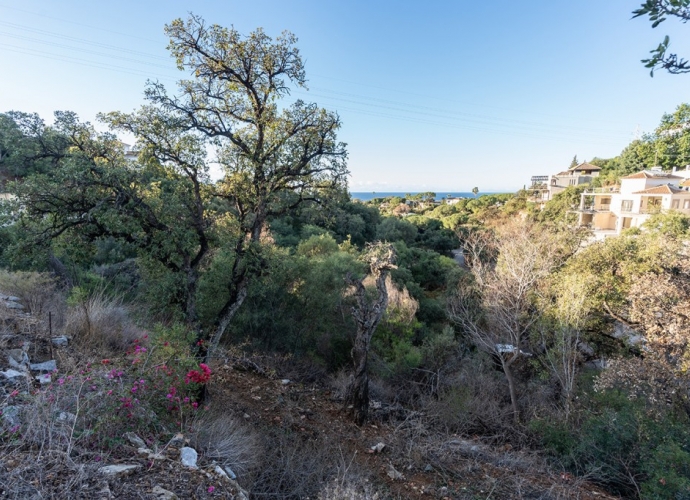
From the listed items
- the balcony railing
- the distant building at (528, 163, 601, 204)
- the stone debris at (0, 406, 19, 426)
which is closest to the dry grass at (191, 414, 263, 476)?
the stone debris at (0, 406, 19, 426)

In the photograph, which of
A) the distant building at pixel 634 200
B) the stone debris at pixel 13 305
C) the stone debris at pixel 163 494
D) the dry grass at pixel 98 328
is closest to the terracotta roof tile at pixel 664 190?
the distant building at pixel 634 200

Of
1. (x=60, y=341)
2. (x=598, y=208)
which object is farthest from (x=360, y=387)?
(x=598, y=208)

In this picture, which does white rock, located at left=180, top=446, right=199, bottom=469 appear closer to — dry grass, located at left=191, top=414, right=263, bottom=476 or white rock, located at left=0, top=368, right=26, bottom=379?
dry grass, located at left=191, top=414, right=263, bottom=476

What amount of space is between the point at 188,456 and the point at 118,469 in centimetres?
55

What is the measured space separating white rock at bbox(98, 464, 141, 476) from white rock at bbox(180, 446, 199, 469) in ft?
1.20

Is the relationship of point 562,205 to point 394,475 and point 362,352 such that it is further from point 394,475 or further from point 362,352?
point 394,475

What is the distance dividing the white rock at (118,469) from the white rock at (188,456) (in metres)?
0.37

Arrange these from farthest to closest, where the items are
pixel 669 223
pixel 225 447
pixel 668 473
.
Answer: pixel 669 223 < pixel 668 473 < pixel 225 447

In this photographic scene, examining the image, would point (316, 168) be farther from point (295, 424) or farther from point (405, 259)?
point (405, 259)

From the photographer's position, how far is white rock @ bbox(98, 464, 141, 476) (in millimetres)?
2441

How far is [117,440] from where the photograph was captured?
2811mm

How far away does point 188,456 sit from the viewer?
291 centimetres

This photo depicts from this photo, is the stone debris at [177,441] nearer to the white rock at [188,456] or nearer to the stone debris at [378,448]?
the white rock at [188,456]

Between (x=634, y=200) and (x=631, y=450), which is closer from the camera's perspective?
(x=631, y=450)
